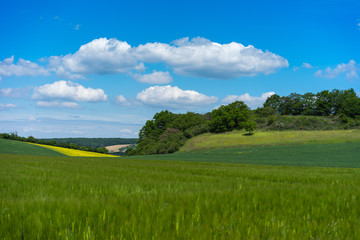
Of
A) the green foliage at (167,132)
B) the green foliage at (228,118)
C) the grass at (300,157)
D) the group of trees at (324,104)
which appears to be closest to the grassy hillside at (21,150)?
the grass at (300,157)

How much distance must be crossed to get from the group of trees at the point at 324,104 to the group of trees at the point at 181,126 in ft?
152

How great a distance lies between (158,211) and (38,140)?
99.6 meters

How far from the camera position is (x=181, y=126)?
107500 millimetres

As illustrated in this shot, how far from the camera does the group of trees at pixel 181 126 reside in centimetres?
8673

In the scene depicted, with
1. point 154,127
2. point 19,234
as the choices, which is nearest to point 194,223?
point 19,234

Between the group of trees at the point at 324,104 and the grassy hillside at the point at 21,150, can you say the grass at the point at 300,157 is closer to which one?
the grassy hillside at the point at 21,150

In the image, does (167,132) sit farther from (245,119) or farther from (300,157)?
(300,157)

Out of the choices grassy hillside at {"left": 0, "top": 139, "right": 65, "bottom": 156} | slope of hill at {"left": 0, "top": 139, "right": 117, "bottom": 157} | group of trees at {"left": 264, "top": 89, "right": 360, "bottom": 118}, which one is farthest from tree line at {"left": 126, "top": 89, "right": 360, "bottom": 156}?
grassy hillside at {"left": 0, "top": 139, "right": 65, "bottom": 156}

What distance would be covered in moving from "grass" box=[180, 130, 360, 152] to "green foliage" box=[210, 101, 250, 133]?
11403mm

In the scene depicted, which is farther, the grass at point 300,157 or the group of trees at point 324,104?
the group of trees at point 324,104

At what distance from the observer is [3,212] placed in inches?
141

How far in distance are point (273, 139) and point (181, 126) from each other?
42.4m

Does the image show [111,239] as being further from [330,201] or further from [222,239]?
[330,201]

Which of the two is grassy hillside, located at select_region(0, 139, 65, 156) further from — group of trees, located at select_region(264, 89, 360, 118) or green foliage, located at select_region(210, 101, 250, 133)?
group of trees, located at select_region(264, 89, 360, 118)
